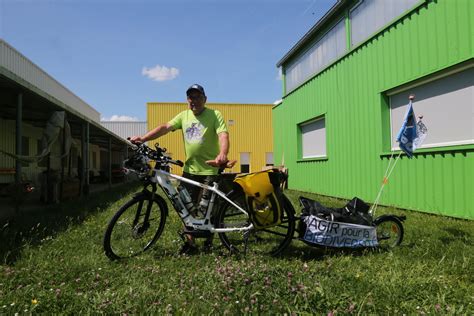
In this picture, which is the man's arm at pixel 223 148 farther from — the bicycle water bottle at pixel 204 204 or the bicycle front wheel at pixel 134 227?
the bicycle front wheel at pixel 134 227

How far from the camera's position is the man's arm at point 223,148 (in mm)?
3689

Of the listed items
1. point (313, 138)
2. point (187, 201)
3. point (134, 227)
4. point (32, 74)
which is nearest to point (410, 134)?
point (187, 201)

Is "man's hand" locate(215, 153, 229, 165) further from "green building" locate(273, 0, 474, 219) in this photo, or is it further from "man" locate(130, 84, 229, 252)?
"green building" locate(273, 0, 474, 219)

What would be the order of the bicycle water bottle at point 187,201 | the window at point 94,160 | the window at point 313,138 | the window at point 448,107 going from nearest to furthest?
the bicycle water bottle at point 187,201, the window at point 448,107, the window at point 313,138, the window at point 94,160

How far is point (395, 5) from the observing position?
774 cm

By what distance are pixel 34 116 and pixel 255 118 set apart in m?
20.8

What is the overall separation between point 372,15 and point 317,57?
3429 millimetres

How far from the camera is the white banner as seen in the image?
3.82 meters

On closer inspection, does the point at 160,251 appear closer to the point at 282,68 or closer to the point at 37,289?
the point at 37,289

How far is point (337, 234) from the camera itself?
152 inches

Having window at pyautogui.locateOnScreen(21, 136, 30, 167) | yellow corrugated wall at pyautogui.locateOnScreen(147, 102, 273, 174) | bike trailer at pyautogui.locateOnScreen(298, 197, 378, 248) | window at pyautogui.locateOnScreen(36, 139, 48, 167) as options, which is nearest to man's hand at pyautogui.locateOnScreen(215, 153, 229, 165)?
bike trailer at pyautogui.locateOnScreen(298, 197, 378, 248)

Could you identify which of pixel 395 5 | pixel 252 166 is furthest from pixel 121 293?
pixel 252 166

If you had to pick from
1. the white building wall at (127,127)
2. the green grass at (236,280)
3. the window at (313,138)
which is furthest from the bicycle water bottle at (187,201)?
the white building wall at (127,127)

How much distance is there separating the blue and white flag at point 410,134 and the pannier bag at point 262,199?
2618 mm
